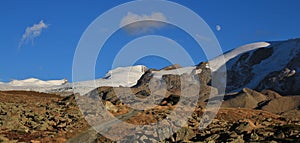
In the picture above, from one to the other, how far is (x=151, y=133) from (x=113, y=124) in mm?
5914

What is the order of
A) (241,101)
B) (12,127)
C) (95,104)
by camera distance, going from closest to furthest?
(12,127), (95,104), (241,101)

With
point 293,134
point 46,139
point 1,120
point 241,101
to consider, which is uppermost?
point 241,101

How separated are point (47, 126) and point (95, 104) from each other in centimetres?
1179

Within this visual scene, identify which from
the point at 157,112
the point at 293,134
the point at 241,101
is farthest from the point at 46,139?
the point at 241,101

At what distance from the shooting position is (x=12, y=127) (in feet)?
133

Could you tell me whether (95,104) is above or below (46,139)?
above

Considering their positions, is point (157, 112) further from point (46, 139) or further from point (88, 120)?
point (46, 139)

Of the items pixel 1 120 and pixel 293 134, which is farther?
pixel 1 120

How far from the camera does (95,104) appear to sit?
2066 inches

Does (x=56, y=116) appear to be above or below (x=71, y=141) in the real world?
above

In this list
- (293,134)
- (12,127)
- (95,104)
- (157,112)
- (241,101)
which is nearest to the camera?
(293,134)

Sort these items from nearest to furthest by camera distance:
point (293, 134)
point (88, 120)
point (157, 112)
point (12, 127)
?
point (293, 134)
point (12, 127)
point (88, 120)
point (157, 112)

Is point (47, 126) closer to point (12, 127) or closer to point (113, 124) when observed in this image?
point (12, 127)

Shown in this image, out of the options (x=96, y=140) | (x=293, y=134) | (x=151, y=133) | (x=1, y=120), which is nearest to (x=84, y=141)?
(x=96, y=140)
